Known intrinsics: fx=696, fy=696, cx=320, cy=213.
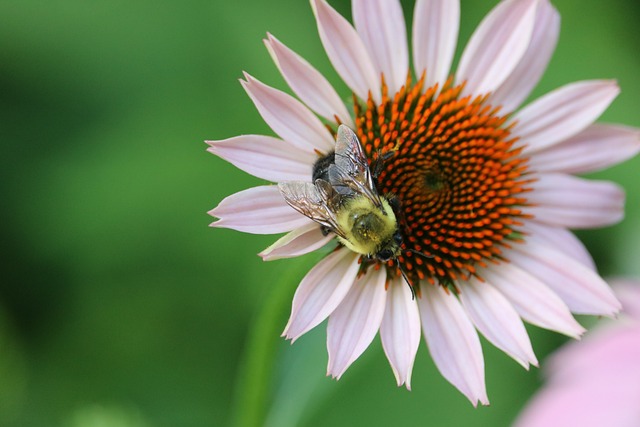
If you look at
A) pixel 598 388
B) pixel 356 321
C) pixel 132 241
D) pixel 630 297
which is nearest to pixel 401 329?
pixel 356 321

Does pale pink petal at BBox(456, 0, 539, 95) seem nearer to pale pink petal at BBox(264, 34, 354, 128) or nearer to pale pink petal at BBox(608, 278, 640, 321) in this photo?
pale pink petal at BBox(264, 34, 354, 128)

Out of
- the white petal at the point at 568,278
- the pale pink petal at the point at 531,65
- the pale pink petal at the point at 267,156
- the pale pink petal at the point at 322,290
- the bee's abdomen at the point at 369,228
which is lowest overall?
the white petal at the point at 568,278

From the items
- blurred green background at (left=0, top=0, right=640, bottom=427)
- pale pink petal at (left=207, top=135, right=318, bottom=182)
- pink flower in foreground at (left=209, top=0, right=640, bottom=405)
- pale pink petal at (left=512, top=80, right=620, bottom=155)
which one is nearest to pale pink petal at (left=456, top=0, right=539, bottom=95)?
pink flower in foreground at (left=209, top=0, right=640, bottom=405)

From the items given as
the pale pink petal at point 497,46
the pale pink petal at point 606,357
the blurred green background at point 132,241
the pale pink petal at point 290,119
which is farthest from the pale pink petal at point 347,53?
the blurred green background at point 132,241

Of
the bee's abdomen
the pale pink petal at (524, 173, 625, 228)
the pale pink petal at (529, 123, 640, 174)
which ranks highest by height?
the bee's abdomen

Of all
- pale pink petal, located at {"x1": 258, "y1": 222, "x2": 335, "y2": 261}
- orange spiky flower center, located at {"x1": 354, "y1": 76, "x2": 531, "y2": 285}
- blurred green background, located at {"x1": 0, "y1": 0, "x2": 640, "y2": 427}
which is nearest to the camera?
pale pink petal, located at {"x1": 258, "y1": 222, "x2": 335, "y2": 261}

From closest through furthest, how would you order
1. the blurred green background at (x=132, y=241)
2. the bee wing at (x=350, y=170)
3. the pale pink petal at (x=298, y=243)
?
the pale pink petal at (x=298, y=243) < the bee wing at (x=350, y=170) < the blurred green background at (x=132, y=241)

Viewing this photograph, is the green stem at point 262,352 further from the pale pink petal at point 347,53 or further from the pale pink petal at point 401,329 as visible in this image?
the pale pink petal at point 347,53
